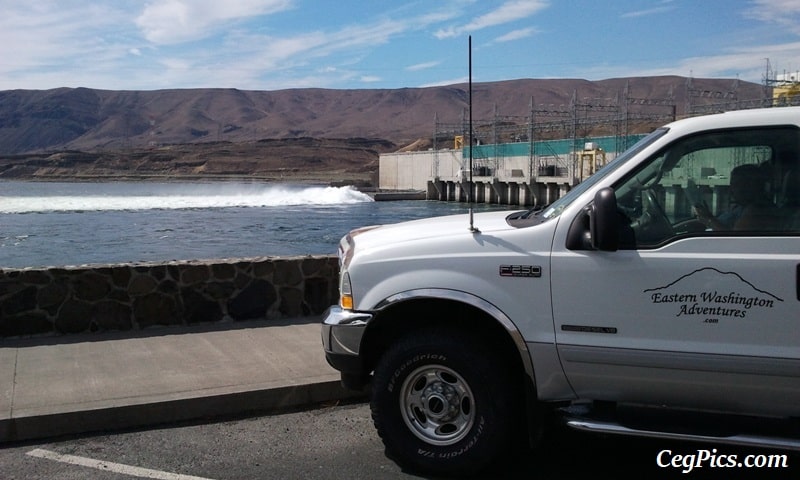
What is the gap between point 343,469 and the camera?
5129 mm

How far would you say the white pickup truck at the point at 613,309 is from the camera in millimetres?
4293

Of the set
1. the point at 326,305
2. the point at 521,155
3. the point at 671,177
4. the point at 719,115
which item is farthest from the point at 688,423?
the point at 521,155

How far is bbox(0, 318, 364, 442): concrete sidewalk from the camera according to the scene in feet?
19.6

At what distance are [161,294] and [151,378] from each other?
2.10m

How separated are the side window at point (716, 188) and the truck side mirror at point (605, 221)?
0.18m

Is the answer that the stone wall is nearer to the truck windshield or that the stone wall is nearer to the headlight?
the headlight

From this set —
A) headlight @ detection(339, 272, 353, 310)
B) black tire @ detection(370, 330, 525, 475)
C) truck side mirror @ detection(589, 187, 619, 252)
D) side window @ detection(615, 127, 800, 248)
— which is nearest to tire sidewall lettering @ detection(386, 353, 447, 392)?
black tire @ detection(370, 330, 525, 475)

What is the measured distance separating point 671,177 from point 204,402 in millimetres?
3630

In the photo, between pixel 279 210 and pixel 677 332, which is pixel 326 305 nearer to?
pixel 677 332

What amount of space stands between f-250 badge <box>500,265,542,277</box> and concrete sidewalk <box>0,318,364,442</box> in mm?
2420

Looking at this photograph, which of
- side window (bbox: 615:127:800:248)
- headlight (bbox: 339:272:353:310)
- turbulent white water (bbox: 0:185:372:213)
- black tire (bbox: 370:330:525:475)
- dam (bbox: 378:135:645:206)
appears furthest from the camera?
turbulent white water (bbox: 0:185:372:213)

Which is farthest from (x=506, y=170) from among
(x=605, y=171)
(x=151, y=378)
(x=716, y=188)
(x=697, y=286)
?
(x=697, y=286)

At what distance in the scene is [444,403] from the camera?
4.90 metres

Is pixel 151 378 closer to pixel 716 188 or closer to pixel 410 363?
pixel 410 363
